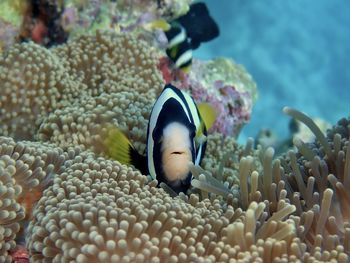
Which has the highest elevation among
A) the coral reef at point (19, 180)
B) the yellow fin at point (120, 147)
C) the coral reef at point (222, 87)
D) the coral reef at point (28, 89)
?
the coral reef at point (222, 87)

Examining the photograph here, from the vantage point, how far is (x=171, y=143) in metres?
1.55

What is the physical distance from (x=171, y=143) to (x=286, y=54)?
35.2 ft

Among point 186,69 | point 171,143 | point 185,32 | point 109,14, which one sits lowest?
point 171,143

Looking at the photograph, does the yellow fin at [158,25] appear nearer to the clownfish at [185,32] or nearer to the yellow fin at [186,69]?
the clownfish at [185,32]

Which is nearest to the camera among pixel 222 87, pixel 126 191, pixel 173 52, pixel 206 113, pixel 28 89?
pixel 126 191

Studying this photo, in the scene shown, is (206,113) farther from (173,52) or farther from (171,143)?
(173,52)

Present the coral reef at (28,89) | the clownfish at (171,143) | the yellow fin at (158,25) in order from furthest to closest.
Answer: the yellow fin at (158,25)
the coral reef at (28,89)
the clownfish at (171,143)

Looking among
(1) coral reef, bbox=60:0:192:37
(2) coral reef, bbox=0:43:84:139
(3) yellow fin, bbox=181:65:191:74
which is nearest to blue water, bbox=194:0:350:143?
(1) coral reef, bbox=60:0:192:37

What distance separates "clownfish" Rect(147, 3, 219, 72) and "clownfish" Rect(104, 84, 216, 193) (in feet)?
5.11

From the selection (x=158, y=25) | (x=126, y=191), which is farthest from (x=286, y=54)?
(x=126, y=191)

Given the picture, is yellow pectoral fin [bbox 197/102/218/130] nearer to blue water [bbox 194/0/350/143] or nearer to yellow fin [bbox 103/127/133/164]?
yellow fin [bbox 103/127/133/164]

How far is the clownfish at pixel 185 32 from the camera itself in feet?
11.0

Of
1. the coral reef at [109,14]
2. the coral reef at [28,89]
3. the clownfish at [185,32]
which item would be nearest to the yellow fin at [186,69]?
the clownfish at [185,32]

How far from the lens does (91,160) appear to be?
1.57 metres
